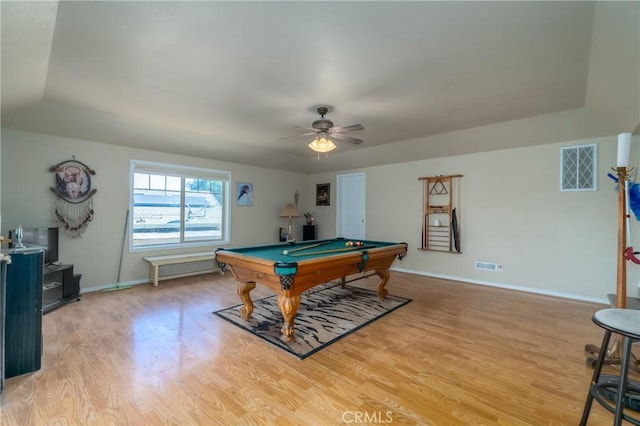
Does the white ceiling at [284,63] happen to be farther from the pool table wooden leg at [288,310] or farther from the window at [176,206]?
the pool table wooden leg at [288,310]

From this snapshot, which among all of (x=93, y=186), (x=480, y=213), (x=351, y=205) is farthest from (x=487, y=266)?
(x=93, y=186)

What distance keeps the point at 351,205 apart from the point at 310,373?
5.24 metres

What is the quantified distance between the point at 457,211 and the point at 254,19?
15.9ft

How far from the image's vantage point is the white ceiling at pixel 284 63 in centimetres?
195

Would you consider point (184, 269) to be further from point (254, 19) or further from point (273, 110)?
point (254, 19)

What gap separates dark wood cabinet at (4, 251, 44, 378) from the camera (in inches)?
83.6

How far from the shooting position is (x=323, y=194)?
7707 mm

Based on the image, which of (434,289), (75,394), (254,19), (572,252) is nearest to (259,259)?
(75,394)

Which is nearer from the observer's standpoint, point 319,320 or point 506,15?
point 506,15

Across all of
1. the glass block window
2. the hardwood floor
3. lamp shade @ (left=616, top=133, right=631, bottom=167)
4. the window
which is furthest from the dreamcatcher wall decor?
the glass block window

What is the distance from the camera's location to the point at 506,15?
6.46 feet

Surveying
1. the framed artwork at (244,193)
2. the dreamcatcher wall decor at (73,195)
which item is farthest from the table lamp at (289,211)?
the dreamcatcher wall decor at (73,195)

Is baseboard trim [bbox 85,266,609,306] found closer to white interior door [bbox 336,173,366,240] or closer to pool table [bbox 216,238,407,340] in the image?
white interior door [bbox 336,173,366,240]

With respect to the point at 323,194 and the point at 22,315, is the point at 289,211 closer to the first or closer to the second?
the point at 323,194
